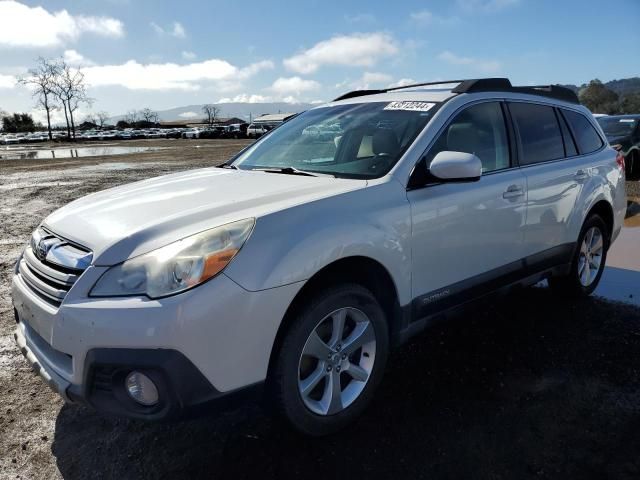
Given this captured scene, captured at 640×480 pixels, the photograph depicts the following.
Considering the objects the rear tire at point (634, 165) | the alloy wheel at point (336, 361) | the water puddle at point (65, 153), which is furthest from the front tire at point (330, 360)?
the water puddle at point (65, 153)

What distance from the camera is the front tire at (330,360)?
2.35m

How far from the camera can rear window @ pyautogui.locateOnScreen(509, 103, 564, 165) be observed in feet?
12.2

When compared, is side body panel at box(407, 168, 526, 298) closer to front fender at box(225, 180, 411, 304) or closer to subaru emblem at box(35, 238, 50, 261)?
front fender at box(225, 180, 411, 304)

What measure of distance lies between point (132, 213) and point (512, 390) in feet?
7.76

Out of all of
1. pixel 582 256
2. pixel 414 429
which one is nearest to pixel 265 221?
pixel 414 429

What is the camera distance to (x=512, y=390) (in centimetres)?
304

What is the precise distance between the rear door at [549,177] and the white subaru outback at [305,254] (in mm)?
16

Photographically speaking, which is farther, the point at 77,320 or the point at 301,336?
the point at 301,336

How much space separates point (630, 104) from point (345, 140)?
169 ft

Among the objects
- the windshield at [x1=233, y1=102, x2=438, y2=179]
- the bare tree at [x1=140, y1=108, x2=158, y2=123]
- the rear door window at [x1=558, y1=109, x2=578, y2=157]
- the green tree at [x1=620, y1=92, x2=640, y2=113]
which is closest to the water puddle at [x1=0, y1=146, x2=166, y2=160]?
the windshield at [x1=233, y1=102, x2=438, y2=179]

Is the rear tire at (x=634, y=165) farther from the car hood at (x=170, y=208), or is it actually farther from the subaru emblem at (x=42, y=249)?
the subaru emblem at (x=42, y=249)

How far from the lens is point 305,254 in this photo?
2.31m

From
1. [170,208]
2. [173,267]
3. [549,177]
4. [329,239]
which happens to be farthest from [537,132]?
[173,267]

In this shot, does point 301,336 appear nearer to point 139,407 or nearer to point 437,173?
point 139,407
